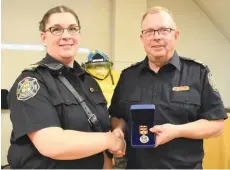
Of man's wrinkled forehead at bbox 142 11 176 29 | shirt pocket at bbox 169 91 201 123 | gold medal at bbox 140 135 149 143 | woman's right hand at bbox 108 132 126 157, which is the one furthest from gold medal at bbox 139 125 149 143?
man's wrinkled forehead at bbox 142 11 176 29

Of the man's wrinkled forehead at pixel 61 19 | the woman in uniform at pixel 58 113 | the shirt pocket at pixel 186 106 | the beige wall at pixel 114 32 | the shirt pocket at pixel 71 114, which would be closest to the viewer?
the woman in uniform at pixel 58 113

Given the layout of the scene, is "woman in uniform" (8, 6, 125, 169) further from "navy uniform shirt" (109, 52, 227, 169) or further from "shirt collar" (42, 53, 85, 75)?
"navy uniform shirt" (109, 52, 227, 169)

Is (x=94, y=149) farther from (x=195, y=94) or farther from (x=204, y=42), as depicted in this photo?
(x=204, y=42)

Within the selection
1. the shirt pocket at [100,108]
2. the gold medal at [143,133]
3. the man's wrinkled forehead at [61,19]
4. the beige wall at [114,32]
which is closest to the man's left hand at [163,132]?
the gold medal at [143,133]

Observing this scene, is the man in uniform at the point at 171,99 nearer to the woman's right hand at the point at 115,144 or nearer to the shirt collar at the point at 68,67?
the woman's right hand at the point at 115,144

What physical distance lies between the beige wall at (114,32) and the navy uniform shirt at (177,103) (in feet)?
6.78

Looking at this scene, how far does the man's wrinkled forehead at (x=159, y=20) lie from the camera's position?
1.41 meters

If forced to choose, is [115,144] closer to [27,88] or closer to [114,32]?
[27,88]

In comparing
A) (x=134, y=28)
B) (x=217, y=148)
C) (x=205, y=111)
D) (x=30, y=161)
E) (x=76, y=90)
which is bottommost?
(x=217, y=148)

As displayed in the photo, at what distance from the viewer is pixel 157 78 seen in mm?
1466

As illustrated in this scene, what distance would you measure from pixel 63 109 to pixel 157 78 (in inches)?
21.7

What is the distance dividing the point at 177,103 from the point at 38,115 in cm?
68

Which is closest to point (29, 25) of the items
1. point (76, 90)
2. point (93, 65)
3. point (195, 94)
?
point (93, 65)

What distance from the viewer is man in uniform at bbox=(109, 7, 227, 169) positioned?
1.33m
